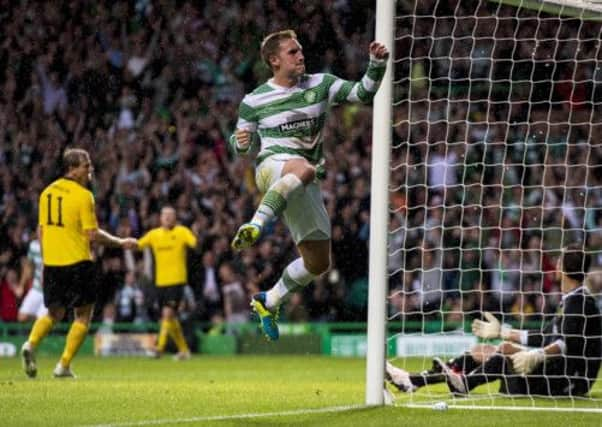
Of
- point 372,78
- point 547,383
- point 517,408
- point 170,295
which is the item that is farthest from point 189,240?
point 372,78

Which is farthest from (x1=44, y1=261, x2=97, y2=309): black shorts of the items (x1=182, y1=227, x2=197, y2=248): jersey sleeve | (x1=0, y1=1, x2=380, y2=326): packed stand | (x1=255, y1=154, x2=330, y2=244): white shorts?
(x1=0, y1=1, x2=380, y2=326): packed stand

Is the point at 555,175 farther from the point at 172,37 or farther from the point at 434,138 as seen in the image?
the point at 172,37

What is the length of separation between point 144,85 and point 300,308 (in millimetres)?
4901

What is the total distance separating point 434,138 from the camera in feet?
67.1

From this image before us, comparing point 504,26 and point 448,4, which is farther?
point 448,4

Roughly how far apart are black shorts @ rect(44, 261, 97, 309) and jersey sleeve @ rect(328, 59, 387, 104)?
4120 millimetres

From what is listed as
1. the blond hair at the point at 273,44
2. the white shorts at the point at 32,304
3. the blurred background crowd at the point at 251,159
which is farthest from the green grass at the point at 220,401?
the blurred background crowd at the point at 251,159

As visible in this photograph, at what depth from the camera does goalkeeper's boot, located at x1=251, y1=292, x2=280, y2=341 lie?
27.2ft

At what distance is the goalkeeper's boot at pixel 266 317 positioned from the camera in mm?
8297

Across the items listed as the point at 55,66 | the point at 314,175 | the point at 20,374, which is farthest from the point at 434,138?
the point at 314,175

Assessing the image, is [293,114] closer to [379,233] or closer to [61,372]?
[379,233]

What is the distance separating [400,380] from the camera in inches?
367

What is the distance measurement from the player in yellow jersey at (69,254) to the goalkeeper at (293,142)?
3.58 m

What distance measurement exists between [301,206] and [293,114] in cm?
58
